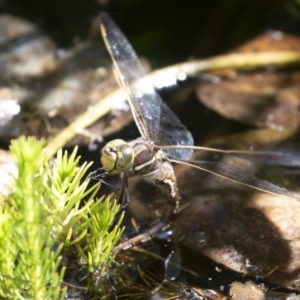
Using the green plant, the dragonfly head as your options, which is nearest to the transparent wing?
the dragonfly head

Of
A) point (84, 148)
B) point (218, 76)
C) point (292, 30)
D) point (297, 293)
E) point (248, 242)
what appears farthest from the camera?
point (292, 30)

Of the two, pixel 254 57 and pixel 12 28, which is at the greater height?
pixel 12 28

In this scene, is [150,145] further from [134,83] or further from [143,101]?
[134,83]

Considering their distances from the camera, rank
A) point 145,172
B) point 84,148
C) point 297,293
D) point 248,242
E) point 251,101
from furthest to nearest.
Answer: point 251,101 → point 84,148 → point 145,172 → point 248,242 → point 297,293

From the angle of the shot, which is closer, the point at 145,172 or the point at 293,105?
the point at 145,172

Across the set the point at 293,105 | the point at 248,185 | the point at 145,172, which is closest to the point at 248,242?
the point at 248,185

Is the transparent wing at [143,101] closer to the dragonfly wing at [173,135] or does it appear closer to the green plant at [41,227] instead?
the dragonfly wing at [173,135]

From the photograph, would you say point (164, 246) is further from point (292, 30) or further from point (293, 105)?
point (292, 30)

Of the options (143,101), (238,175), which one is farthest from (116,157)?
(143,101)
